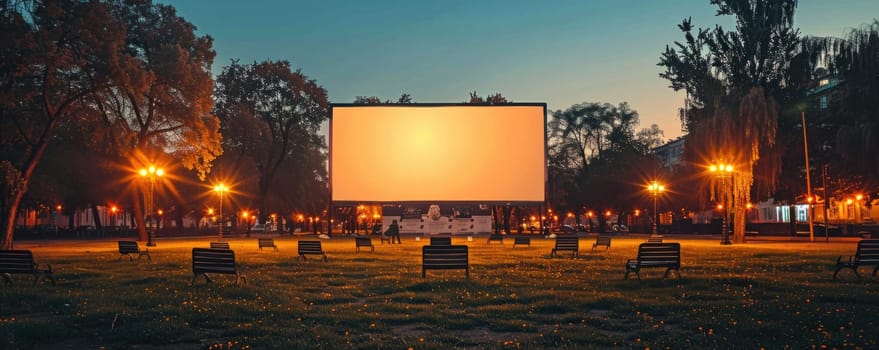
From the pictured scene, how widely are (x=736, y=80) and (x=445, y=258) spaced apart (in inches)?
1071

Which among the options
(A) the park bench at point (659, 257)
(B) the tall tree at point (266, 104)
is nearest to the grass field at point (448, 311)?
(A) the park bench at point (659, 257)

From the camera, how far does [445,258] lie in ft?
46.8

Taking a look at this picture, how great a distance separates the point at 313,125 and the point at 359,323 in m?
53.5

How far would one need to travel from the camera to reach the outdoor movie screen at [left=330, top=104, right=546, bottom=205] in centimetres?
4144

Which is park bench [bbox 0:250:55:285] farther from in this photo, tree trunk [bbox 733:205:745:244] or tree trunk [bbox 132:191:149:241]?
tree trunk [bbox 733:205:745:244]

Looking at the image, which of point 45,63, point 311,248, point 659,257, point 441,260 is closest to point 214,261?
point 441,260

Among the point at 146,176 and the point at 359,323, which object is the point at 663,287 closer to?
the point at 359,323

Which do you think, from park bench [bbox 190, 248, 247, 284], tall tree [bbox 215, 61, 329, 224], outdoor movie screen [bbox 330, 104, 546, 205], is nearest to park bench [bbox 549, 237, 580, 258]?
park bench [bbox 190, 248, 247, 284]

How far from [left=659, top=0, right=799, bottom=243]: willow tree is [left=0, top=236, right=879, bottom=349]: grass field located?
17958 millimetres

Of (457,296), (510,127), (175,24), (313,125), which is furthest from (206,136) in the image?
(457,296)

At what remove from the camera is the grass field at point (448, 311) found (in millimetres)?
7559

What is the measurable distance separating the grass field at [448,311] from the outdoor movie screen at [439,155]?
25667 millimetres

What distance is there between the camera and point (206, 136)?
37.6 m

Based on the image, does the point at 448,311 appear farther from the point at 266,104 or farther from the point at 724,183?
the point at 266,104
